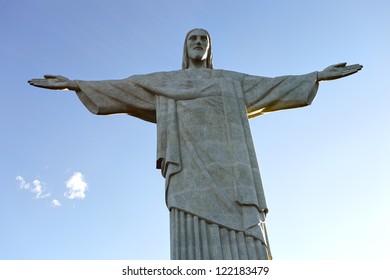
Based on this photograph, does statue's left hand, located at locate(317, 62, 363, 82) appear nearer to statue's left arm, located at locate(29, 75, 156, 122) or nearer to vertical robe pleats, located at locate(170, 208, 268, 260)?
statue's left arm, located at locate(29, 75, 156, 122)

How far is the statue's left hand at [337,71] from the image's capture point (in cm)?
1041

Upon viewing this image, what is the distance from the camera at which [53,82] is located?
10.0 metres

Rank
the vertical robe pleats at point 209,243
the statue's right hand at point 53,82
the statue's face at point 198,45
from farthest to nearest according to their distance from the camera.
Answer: the statue's face at point 198,45 < the statue's right hand at point 53,82 < the vertical robe pleats at point 209,243

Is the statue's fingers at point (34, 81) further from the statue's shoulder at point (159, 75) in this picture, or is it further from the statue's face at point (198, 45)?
the statue's face at point (198, 45)

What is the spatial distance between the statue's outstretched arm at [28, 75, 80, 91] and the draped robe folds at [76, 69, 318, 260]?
0.19 metres

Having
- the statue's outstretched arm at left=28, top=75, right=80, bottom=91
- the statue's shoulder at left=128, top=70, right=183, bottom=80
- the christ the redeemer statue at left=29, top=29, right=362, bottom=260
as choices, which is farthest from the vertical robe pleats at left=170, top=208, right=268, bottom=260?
the statue's outstretched arm at left=28, top=75, right=80, bottom=91

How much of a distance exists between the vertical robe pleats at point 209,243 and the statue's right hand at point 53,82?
3.81 metres

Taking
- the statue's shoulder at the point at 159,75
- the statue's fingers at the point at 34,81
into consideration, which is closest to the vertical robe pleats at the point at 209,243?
the statue's shoulder at the point at 159,75

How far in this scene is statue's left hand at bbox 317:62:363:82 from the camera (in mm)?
10406

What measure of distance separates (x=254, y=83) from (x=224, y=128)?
5.50ft

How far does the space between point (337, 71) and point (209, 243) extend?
15.8 feet

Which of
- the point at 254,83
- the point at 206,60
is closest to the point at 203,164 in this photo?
the point at 254,83

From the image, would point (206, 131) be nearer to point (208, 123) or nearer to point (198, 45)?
point (208, 123)

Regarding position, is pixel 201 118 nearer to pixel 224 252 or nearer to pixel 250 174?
pixel 250 174
